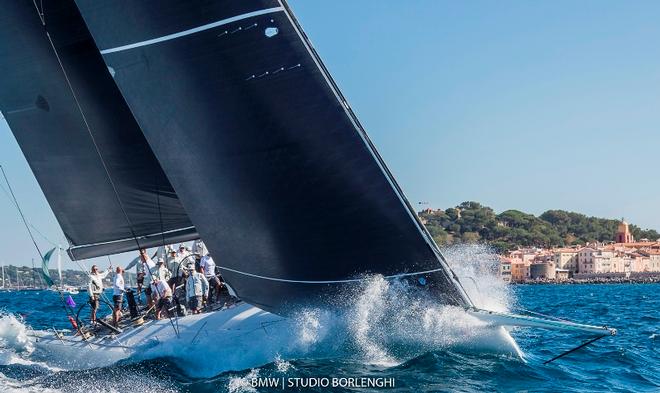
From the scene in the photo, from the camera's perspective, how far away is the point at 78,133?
12.5 meters

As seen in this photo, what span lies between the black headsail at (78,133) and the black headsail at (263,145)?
2439 millimetres

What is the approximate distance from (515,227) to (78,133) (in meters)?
138

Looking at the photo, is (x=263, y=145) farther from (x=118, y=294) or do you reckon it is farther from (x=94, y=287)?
(x=94, y=287)

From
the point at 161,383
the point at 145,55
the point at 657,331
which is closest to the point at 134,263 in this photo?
the point at 161,383

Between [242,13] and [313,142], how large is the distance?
5.31ft

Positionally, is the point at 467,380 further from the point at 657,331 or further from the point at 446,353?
the point at 657,331

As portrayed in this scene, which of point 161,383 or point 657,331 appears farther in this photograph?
point 657,331

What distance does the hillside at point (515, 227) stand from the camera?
134 meters

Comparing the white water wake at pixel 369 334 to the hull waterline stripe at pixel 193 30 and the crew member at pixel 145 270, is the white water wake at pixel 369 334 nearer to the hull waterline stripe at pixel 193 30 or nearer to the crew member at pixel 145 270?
the crew member at pixel 145 270

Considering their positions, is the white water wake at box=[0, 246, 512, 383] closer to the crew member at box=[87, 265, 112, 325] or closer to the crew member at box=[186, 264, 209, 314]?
the crew member at box=[186, 264, 209, 314]

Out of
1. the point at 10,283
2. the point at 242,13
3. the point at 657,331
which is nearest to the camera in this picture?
the point at 242,13

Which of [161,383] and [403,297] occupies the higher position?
[403,297]

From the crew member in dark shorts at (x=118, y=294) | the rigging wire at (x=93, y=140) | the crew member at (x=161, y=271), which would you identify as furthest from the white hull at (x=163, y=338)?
the crew member at (x=161, y=271)

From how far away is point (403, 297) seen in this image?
32.2 ft
